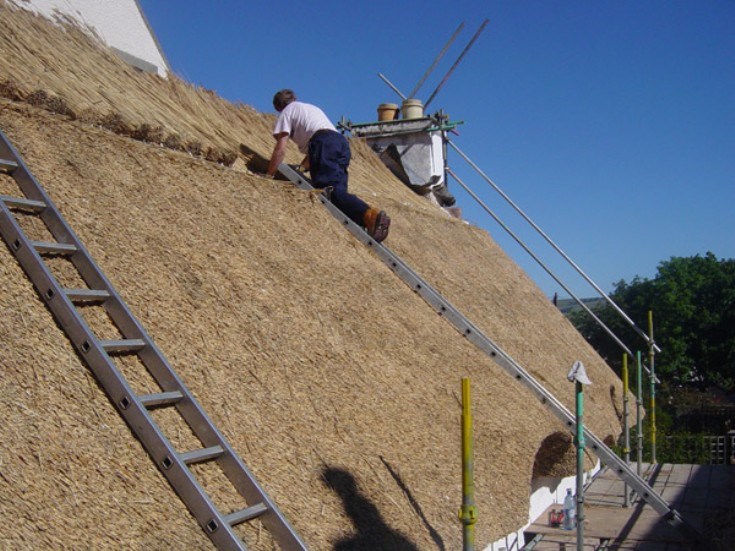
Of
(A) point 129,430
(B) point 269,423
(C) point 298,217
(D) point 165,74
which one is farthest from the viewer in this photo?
(D) point 165,74

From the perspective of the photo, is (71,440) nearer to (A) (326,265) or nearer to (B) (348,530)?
(B) (348,530)

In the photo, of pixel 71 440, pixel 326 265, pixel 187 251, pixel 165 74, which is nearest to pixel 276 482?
pixel 71 440

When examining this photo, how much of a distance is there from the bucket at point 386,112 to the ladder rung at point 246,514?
10.1 meters

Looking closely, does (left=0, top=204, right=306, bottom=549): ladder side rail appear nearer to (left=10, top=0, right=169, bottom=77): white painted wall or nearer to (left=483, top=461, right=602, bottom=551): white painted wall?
(left=483, top=461, right=602, bottom=551): white painted wall

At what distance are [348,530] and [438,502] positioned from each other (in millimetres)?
786

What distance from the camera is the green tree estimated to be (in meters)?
30.1

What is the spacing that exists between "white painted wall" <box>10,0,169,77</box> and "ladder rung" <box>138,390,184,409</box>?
4272 mm

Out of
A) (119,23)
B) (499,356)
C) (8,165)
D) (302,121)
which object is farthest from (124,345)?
(119,23)

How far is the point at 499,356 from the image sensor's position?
6.12 meters

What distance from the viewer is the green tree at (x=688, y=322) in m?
30.1

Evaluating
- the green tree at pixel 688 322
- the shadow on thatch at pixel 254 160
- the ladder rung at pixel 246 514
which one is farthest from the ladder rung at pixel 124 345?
the green tree at pixel 688 322

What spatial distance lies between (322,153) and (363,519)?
3957 millimetres

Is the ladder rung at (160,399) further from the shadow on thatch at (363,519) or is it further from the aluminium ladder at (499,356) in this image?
the aluminium ladder at (499,356)

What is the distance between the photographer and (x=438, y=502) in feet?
13.4
